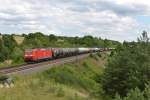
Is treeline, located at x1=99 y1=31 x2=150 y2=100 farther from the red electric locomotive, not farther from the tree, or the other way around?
the red electric locomotive

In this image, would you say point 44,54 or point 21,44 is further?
point 21,44

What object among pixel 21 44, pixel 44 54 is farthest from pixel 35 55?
pixel 21 44

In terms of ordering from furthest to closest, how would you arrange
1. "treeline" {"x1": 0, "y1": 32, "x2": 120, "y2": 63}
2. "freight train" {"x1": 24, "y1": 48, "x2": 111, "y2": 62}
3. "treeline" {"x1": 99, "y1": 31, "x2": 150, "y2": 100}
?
"treeline" {"x1": 0, "y1": 32, "x2": 120, "y2": 63} → "freight train" {"x1": 24, "y1": 48, "x2": 111, "y2": 62} → "treeline" {"x1": 99, "y1": 31, "x2": 150, "y2": 100}

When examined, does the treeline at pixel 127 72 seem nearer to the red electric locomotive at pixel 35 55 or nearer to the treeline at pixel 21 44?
the red electric locomotive at pixel 35 55

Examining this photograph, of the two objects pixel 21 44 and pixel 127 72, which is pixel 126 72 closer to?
pixel 127 72

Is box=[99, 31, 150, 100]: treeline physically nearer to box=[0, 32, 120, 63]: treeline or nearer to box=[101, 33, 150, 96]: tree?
box=[101, 33, 150, 96]: tree

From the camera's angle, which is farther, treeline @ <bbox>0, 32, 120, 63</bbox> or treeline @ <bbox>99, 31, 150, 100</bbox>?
treeline @ <bbox>0, 32, 120, 63</bbox>

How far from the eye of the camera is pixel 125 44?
43.9m

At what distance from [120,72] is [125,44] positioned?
8558mm

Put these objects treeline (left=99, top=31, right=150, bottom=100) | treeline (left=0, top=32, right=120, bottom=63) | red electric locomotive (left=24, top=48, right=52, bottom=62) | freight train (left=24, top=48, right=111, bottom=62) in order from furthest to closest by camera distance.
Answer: treeline (left=0, top=32, right=120, bottom=63)
freight train (left=24, top=48, right=111, bottom=62)
red electric locomotive (left=24, top=48, right=52, bottom=62)
treeline (left=99, top=31, right=150, bottom=100)

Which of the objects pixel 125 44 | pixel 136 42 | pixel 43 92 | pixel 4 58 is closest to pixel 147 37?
pixel 136 42

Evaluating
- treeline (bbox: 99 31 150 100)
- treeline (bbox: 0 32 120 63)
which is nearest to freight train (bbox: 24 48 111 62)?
treeline (bbox: 0 32 120 63)

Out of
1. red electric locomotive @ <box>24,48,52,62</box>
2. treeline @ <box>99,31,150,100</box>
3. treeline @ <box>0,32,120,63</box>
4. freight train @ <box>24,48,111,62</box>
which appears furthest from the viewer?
treeline @ <box>0,32,120,63</box>

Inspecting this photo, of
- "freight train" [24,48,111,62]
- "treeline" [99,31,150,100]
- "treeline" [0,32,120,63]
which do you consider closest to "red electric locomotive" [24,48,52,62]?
"freight train" [24,48,111,62]
